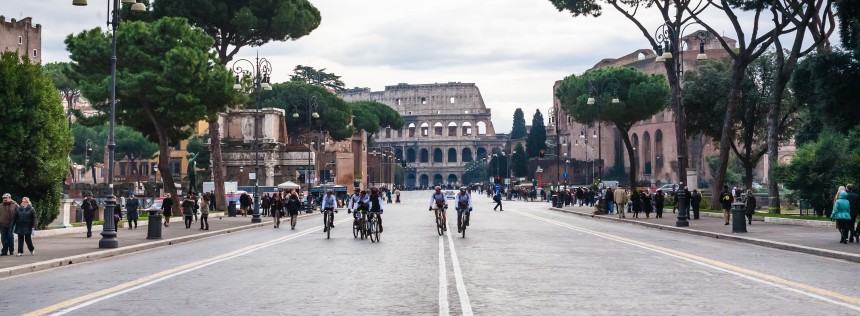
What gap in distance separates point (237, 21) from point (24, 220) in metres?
29.8

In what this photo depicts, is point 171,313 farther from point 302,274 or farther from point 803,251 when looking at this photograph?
point 803,251

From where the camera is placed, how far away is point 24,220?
2005 cm

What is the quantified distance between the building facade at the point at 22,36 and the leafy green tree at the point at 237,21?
44788 millimetres

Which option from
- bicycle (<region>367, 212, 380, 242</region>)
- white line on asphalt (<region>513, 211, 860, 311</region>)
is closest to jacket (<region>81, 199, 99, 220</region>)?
bicycle (<region>367, 212, 380, 242</region>)

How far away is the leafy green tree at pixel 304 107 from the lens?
96.0 meters

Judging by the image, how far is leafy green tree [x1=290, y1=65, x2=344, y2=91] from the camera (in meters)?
126

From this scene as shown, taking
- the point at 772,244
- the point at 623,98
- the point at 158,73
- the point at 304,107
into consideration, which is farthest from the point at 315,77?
the point at 772,244

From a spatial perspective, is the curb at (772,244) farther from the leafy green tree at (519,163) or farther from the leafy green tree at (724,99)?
the leafy green tree at (519,163)

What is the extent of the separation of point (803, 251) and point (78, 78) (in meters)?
34.5

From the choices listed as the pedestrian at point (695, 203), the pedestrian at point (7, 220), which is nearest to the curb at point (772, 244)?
the pedestrian at point (695, 203)

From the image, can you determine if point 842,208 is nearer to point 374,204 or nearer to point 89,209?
point 374,204

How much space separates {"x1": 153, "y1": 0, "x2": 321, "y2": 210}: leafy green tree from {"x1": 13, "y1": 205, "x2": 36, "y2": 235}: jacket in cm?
2606

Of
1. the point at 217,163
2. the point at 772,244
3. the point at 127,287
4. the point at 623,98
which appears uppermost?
the point at 623,98

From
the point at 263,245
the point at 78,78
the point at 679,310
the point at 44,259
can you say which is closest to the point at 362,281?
the point at 679,310
